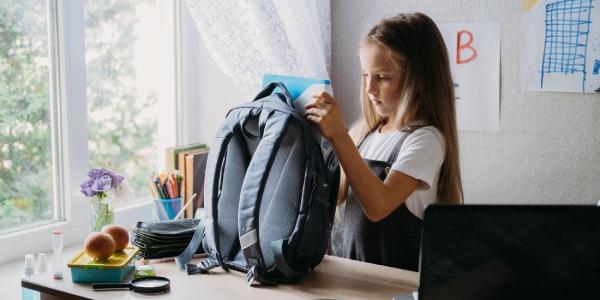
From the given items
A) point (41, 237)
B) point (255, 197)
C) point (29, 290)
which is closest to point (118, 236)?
point (29, 290)

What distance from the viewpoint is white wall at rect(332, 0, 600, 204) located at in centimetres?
191

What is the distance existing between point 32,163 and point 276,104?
28.1 inches

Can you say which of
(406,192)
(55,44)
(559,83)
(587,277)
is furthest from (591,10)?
→ (55,44)

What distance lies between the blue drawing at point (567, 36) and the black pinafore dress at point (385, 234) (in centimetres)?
62

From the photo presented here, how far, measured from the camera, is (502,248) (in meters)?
0.95

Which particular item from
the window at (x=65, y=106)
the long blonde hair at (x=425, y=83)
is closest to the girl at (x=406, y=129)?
the long blonde hair at (x=425, y=83)

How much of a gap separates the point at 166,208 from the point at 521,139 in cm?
100

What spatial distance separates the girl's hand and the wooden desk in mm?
273

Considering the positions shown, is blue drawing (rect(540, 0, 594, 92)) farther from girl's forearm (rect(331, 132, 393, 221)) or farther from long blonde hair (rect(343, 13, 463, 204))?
girl's forearm (rect(331, 132, 393, 221))

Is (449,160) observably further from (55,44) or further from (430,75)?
(55,44)

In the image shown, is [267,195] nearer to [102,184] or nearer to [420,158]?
[420,158]

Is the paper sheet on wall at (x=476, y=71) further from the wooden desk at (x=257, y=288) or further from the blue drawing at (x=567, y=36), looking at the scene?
the wooden desk at (x=257, y=288)

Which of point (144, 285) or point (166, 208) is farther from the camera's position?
point (166, 208)

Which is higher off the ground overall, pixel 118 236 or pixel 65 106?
pixel 65 106
